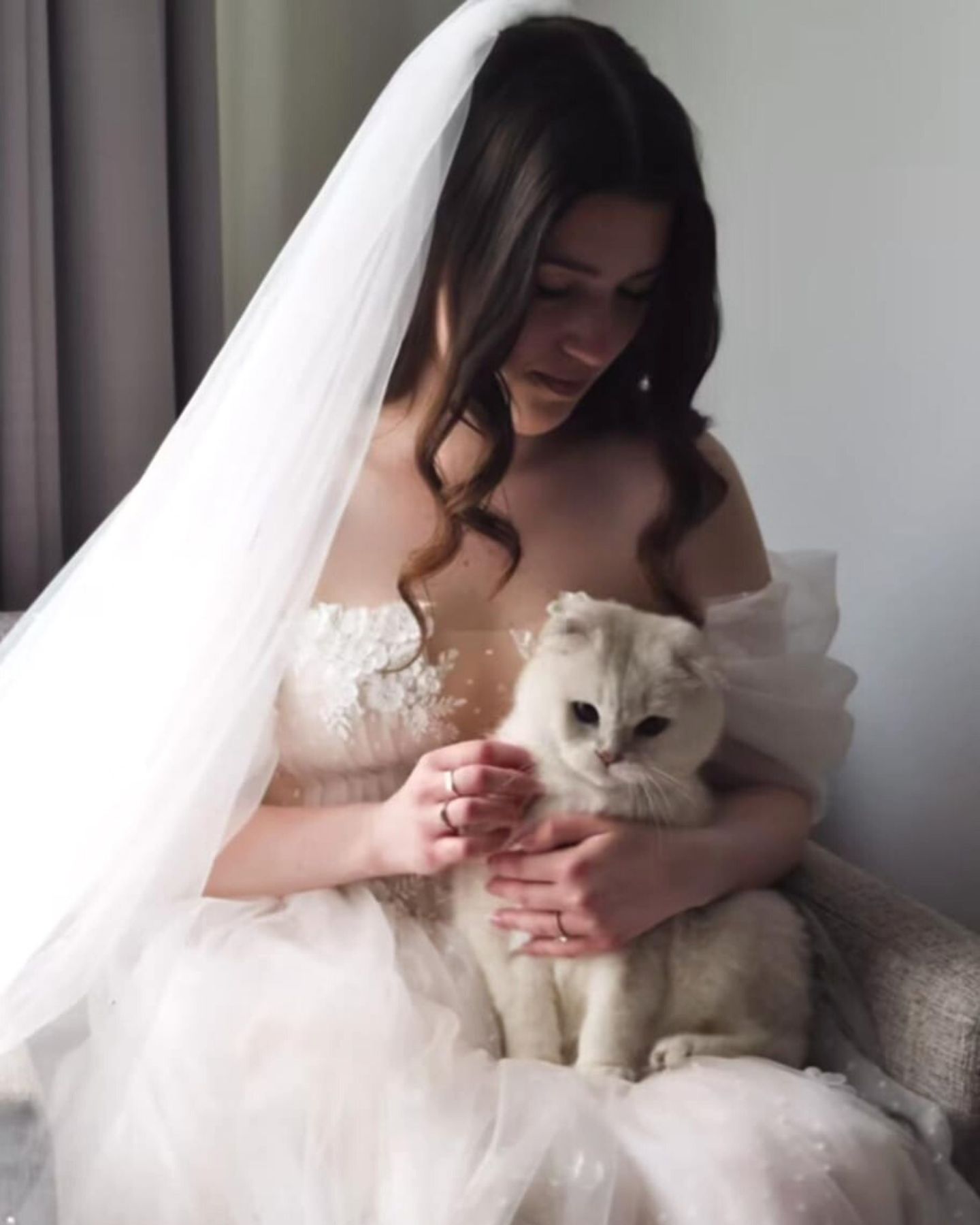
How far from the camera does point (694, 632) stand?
1.08 m

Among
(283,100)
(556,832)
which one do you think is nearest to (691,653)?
(556,832)

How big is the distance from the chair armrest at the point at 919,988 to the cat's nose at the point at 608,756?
1.03 feet

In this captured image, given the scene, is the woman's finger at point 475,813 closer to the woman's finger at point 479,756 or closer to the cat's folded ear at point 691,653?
the woman's finger at point 479,756

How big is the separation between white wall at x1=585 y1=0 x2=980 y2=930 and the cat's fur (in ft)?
1.99

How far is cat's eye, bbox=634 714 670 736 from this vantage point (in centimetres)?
107

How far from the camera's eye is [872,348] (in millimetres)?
1639

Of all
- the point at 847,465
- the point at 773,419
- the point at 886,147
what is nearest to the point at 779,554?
the point at 847,465

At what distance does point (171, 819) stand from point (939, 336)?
1.03 meters

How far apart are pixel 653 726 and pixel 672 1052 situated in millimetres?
252

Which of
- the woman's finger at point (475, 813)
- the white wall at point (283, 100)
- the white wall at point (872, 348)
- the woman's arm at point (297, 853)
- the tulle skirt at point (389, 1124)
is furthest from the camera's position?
the white wall at point (283, 100)

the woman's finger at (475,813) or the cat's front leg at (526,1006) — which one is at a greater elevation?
the woman's finger at (475,813)

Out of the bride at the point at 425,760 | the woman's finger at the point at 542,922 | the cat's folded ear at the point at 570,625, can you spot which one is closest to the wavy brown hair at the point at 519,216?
the bride at the point at 425,760

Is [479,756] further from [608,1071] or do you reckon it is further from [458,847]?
[608,1071]

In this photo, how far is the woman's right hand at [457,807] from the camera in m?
1.02
